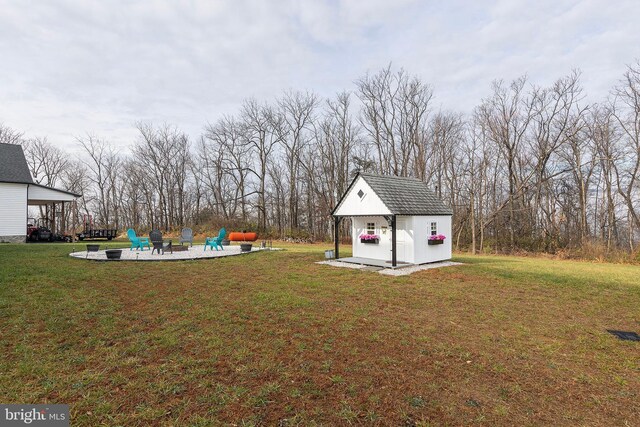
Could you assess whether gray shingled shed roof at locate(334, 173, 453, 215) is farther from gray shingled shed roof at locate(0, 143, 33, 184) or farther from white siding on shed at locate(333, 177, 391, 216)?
gray shingled shed roof at locate(0, 143, 33, 184)

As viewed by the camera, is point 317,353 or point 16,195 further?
point 16,195

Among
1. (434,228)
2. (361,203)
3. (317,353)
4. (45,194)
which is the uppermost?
(45,194)

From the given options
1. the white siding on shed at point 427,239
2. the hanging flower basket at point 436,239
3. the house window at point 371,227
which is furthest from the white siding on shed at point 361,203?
the hanging flower basket at point 436,239

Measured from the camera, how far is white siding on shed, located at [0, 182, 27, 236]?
19.3 meters

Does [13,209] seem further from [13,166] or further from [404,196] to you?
[404,196]

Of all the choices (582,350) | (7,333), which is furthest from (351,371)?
(7,333)

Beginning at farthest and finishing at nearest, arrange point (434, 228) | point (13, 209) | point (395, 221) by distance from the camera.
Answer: point (13, 209), point (434, 228), point (395, 221)

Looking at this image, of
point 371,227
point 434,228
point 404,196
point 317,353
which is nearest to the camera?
point 317,353

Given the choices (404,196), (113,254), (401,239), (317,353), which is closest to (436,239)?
(401,239)

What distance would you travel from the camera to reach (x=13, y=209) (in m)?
19.6

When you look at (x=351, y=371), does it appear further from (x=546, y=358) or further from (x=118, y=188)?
(x=118, y=188)

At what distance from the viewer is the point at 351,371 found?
140 inches

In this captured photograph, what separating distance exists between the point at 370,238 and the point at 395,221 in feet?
6.04

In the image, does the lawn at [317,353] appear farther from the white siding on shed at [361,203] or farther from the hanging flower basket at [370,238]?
the hanging flower basket at [370,238]
